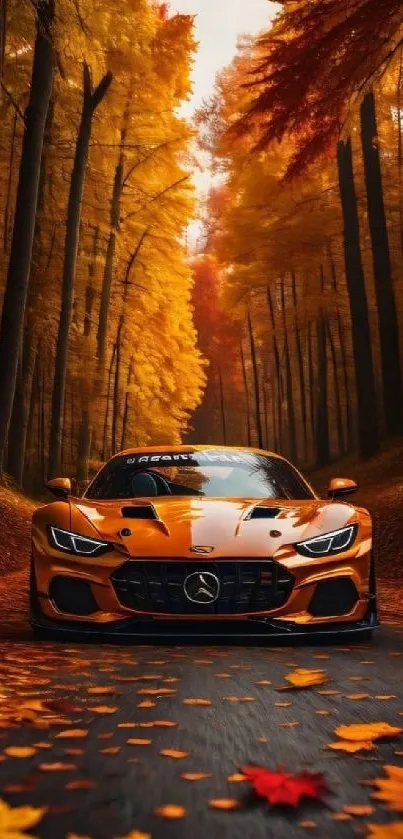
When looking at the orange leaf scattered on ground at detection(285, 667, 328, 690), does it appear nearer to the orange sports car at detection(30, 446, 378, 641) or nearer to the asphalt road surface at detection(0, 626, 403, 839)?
the asphalt road surface at detection(0, 626, 403, 839)

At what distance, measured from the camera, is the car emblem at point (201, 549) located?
16.1 ft

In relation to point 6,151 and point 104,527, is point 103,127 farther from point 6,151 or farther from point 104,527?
point 104,527

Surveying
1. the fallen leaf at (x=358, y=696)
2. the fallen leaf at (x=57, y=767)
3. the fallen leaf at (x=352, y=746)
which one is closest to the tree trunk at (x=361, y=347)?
the fallen leaf at (x=358, y=696)

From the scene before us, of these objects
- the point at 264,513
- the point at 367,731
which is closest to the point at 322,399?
the point at 264,513

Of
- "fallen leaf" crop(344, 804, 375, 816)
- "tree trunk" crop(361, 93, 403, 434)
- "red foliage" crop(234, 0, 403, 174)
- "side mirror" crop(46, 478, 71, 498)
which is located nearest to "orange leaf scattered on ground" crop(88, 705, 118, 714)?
"fallen leaf" crop(344, 804, 375, 816)

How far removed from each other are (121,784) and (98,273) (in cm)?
2056

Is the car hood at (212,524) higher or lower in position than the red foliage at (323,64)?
lower

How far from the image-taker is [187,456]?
692 centimetres

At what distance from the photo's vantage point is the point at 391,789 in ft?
8.80

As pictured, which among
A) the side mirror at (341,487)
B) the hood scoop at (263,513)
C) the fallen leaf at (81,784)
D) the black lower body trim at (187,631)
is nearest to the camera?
the fallen leaf at (81,784)

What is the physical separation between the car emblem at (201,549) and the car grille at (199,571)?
6cm

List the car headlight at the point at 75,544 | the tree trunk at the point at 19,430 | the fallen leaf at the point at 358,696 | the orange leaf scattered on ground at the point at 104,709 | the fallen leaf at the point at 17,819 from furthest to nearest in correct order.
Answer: the tree trunk at the point at 19,430 → the car headlight at the point at 75,544 → the fallen leaf at the point at 358,696 → the orange leaf scattered on ground at the point at 104,709 → the fallen leaf at the point at 17,819

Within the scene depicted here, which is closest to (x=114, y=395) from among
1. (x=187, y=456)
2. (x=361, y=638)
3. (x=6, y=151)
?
(x=6, y=151)

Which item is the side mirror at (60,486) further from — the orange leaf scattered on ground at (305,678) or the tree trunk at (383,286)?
the tree trunk at (383,286)
